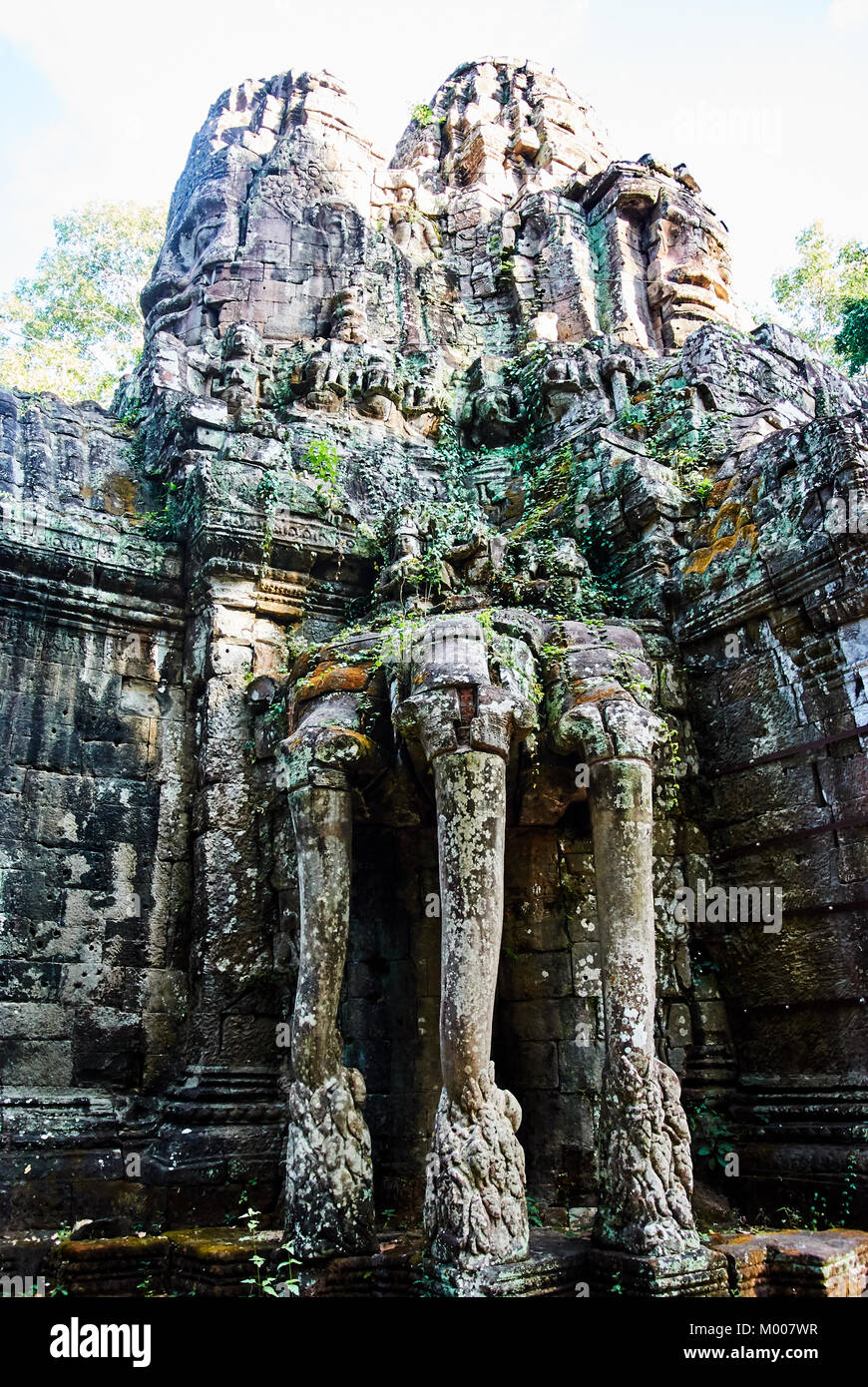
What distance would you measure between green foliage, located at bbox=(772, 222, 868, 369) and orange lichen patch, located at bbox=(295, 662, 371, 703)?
762 inches

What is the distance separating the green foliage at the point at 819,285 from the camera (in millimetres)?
22234

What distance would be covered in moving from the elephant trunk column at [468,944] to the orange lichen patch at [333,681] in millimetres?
535

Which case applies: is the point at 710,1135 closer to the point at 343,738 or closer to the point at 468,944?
the point at 468,944

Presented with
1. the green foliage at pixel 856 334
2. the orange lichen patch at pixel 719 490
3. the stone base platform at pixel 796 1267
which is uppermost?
the green foliage at pixel 856 334

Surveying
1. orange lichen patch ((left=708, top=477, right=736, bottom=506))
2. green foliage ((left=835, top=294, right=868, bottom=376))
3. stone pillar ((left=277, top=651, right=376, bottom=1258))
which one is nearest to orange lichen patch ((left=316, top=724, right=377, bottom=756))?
stone pillar ((left=277, top=651, right=376, bottom=1258))

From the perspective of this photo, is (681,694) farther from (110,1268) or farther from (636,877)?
(110,1268)

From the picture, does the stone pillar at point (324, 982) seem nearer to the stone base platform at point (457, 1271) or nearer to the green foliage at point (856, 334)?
the stone base platform at point (457, 1271)

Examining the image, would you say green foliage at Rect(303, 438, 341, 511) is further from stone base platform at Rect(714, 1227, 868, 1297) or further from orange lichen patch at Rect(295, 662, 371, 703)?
stone base platform at Rect(714, 1227, 868, 1297)

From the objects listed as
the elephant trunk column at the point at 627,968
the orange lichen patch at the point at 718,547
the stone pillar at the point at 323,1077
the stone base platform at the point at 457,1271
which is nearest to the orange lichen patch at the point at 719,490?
the orange lichen patch at the point at 718,547

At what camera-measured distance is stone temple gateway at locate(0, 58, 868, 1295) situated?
5.14 metres

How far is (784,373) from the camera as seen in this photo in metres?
10.8

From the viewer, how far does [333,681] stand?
6301 mm
